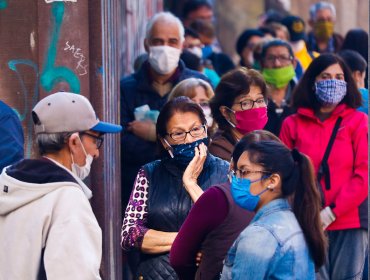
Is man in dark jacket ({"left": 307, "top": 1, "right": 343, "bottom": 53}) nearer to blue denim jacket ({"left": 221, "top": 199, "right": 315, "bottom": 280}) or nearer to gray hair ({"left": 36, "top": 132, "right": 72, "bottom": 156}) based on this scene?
gray hair ({"left": 36, "top": 132, "right": 72, "bottom": 156})

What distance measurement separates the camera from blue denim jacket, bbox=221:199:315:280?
525 cm

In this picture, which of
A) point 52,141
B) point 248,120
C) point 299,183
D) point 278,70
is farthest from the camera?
point 278,70

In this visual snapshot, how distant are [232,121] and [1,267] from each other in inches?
91.5

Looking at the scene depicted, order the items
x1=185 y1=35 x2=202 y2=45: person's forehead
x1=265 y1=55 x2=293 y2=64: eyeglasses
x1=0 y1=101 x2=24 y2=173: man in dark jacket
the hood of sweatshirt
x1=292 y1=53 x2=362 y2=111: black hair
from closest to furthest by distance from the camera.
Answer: the hood of sweatshirt → x1=0 y1=101 x2=24 y2=173: man in dark jacket → x1=292 y1=53 x2=362 y2=111: black hair → x1=265 y1=55 x2=293 y2=64: eyeglasses → x1=185 y1=35 x2=202 y2=45: person's forehead

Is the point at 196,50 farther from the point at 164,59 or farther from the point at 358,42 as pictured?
the point at 164,59

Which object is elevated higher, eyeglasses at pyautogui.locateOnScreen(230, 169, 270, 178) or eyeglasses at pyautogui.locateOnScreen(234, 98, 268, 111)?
eyeglasses at pyautogui.locateOnScreen(234, 98, 268, 111)

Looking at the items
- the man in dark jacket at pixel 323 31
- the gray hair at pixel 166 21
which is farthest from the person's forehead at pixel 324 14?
the gray hair at pixel 166 21

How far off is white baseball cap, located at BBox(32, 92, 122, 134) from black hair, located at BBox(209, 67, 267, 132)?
1733mm

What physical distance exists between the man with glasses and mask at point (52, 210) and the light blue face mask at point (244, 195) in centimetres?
68

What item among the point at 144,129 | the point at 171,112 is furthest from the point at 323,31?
the point at 171,112

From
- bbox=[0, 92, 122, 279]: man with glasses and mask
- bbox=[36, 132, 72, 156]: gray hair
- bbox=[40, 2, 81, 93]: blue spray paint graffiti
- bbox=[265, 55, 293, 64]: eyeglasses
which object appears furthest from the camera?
bbox=[265, 55, 293, 64]: eyeglasses

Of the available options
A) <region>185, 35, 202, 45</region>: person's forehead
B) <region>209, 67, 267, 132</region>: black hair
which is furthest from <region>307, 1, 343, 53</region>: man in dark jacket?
<region>209, 67, 267, 132</region>: black hair

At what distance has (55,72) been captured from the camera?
24.9 feet

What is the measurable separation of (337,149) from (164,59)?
60.6 inches
